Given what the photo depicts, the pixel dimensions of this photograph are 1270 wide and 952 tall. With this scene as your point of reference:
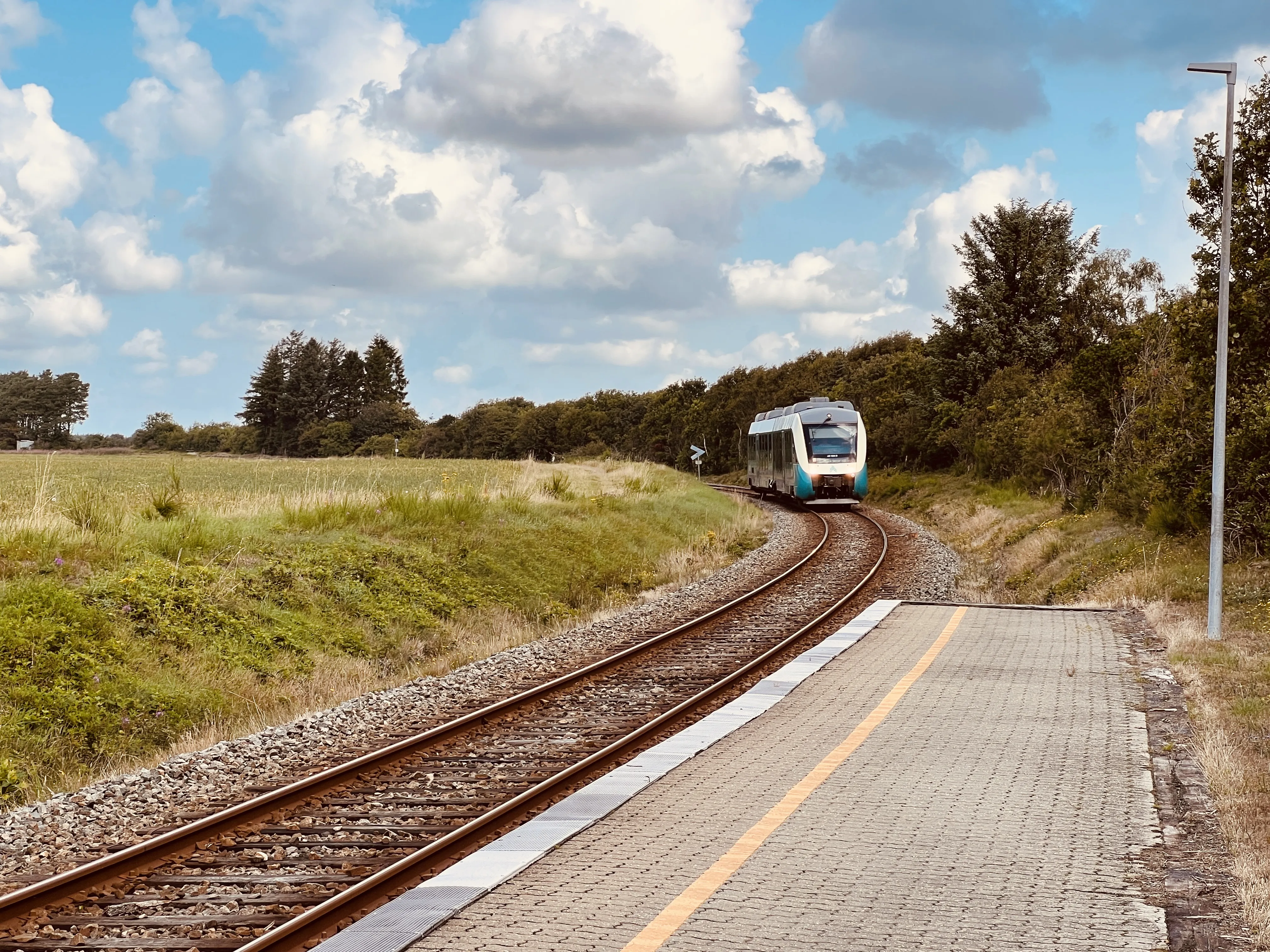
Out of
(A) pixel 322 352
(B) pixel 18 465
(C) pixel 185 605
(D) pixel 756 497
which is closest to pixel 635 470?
(D) pixel 756 497

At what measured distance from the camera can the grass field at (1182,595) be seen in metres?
7.09

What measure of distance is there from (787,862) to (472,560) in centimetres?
1381

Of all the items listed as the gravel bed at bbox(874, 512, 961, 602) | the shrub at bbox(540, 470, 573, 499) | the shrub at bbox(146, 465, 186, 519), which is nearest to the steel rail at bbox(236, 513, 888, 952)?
the gravel bed at bbox(874, 512, 961, 602)

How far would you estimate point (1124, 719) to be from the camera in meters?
9.63

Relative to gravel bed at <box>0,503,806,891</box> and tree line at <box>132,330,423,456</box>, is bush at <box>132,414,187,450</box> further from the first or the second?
gravel bed at <box>0,503,806,891</box>

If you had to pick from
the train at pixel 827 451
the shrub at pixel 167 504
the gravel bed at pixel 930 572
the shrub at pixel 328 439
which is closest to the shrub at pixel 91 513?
the shrub at pixel 167 504

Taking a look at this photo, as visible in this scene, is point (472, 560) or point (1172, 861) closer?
point (1172, 861)

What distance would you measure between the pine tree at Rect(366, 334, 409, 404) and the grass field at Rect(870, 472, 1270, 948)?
102840mm

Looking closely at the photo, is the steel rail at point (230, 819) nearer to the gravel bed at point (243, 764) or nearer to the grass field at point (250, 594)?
the gravel bed at point (243, 764)

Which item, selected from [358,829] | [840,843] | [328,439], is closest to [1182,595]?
[840,843]

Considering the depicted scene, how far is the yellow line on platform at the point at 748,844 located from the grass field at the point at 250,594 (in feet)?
17.2

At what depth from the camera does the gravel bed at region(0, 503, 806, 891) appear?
7094 mm

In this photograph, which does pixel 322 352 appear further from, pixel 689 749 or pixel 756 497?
pixel 689 749

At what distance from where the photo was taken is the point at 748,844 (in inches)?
251
